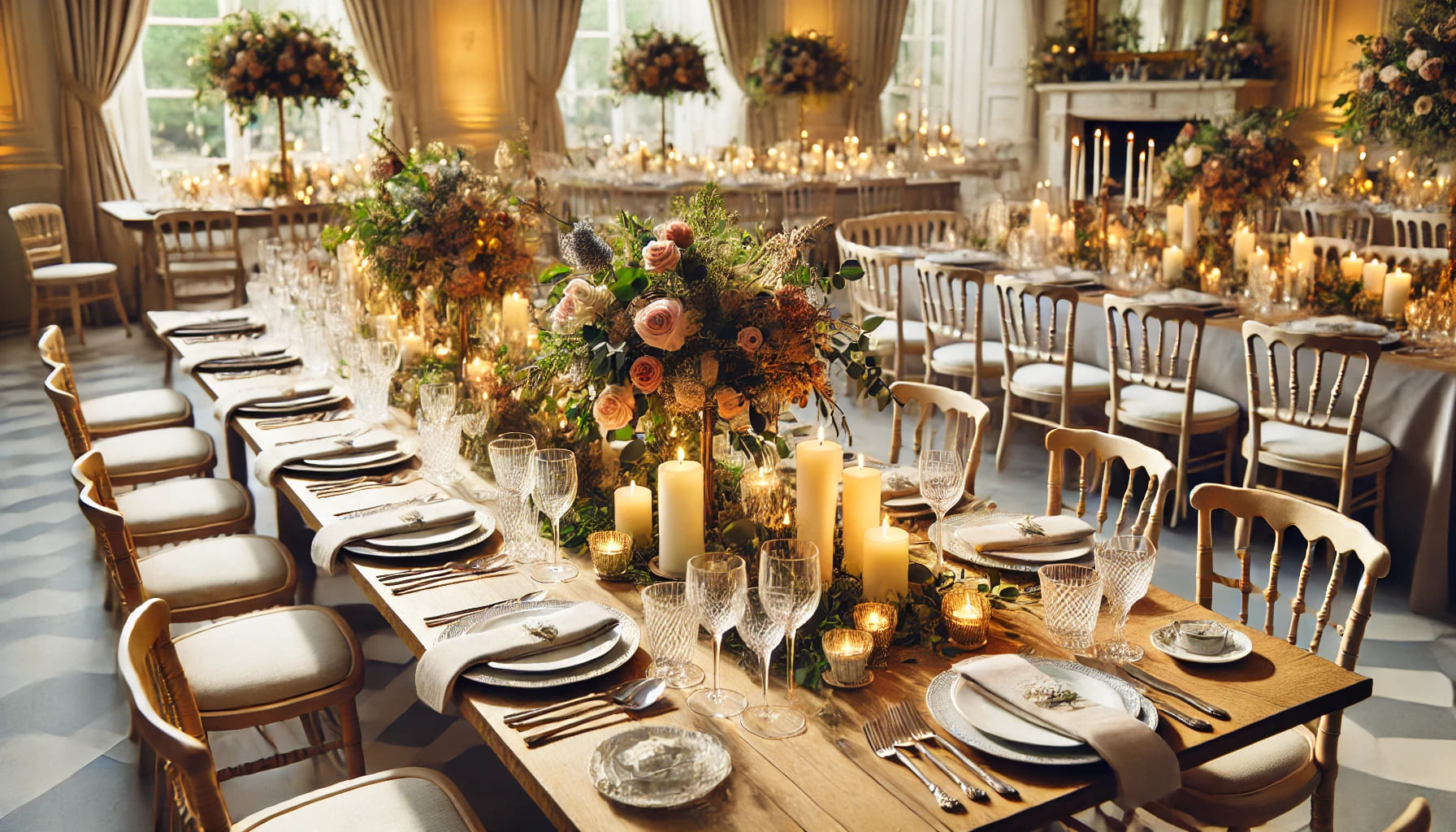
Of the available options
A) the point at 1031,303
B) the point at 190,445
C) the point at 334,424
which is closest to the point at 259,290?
the point at 190,445

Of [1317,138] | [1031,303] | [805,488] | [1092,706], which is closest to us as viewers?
[1092,706]

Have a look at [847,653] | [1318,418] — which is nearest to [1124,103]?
[1318,418]

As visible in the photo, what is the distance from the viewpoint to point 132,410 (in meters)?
4.32

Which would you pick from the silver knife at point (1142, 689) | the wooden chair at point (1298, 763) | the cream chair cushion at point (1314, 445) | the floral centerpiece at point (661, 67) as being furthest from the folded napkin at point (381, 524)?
the floral centerpiece at point (661, 67)

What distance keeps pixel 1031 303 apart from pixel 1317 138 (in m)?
5.24

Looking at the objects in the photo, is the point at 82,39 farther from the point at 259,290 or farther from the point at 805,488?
the point at 805,488

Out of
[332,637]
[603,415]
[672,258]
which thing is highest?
[672,258]

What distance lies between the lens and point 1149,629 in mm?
1976

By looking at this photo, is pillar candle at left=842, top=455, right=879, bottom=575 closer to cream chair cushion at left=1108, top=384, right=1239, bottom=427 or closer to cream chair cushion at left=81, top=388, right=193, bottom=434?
cream chair cushion at left=1108, top=384, right=1239, bottom=427

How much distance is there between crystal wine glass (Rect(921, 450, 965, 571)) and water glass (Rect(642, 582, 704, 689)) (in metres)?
0.59

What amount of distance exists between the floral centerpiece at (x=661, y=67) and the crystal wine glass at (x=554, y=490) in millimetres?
6713

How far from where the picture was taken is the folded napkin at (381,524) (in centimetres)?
230

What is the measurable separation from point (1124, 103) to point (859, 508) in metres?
9.34

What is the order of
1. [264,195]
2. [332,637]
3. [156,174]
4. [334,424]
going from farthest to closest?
1. [156,174]
2. [264,195]
3. [334,424]
4. [332,637]
